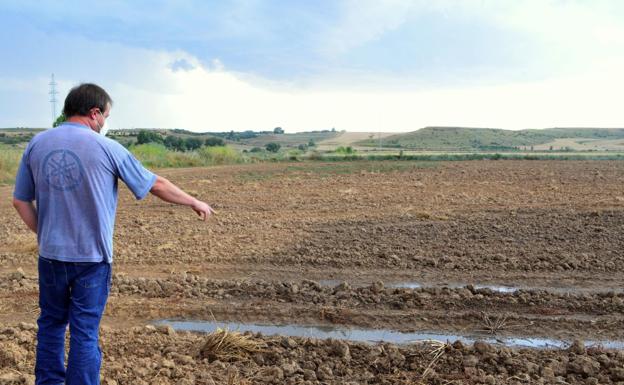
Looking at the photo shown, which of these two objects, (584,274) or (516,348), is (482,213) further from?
(516,348)

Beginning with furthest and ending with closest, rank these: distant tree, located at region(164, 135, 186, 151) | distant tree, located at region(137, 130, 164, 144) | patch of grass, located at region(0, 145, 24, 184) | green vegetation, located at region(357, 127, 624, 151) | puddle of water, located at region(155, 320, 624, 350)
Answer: green vegetation, located at region(357, 127, 624, 151), distant tree, located at region(164, 135, 186, 151), distant tree, located at region(137, 130, 164, 144), patch of grass, located at region(0, 145, 24, 184), puddle of water, located at region(155, 320, 624, 350)

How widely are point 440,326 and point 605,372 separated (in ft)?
5.53

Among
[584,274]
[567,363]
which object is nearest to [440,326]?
[567,363]

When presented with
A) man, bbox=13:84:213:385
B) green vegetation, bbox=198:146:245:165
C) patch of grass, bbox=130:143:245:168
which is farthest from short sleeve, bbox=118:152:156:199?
green vegetation, bbox=198:146:245:165

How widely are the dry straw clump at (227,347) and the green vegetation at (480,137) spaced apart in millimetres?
75310

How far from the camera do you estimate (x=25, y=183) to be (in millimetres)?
3555

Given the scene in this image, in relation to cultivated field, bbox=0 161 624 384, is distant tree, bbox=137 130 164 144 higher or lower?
higher

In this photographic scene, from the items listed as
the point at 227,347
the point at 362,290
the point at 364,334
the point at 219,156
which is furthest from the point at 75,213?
the point at 219,156

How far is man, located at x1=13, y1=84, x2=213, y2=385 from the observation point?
3387 millimetres

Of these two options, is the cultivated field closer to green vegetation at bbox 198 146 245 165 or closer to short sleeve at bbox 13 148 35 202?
short sleeve at bbox 13 148 35 202

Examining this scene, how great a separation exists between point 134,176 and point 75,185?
34 cm

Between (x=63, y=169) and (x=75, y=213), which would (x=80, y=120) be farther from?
(x=75, y=213)

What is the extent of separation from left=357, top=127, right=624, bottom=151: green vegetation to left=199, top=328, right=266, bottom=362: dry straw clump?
75.3 metres

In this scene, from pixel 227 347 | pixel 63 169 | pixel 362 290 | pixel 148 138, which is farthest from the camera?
pixel 148 138
